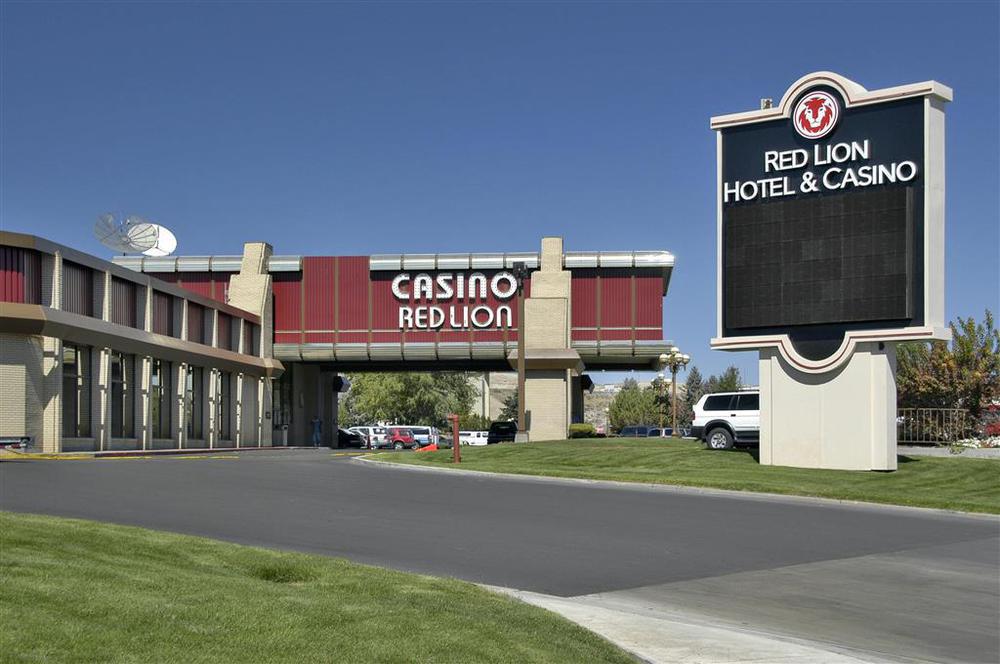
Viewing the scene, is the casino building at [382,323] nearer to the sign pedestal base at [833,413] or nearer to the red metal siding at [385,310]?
the red metal siding at [385,310]

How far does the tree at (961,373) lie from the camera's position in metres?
54.6

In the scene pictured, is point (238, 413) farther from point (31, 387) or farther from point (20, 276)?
point (20, 276)

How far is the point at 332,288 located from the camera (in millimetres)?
65500

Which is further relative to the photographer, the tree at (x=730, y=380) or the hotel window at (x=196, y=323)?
the tree at (x=730, y=380)

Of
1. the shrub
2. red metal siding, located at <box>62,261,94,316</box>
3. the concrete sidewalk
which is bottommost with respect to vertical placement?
the shrub

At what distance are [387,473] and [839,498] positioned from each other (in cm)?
1144

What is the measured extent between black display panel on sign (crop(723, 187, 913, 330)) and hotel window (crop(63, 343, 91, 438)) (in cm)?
2375

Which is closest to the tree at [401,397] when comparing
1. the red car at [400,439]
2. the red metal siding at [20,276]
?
the red car at [400,439]

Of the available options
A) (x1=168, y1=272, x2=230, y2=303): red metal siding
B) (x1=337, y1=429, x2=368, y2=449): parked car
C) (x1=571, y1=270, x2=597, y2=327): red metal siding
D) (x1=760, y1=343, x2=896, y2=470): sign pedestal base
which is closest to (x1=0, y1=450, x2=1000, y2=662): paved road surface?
(x1=760, y1=343, x2=896, y2=470): sign pedestal base

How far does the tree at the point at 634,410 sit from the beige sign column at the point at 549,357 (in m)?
57.5

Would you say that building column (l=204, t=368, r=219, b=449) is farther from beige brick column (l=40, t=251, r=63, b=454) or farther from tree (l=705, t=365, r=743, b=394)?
tree (l=705, t=365, r=743, b=394)

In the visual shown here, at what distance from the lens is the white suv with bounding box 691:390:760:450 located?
128 ft

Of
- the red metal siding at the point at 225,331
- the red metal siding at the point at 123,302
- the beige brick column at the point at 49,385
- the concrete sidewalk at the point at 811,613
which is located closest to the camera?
the concrete sidewalk at the point at 811,613

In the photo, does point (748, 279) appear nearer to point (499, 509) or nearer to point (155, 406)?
point (499, 509)
